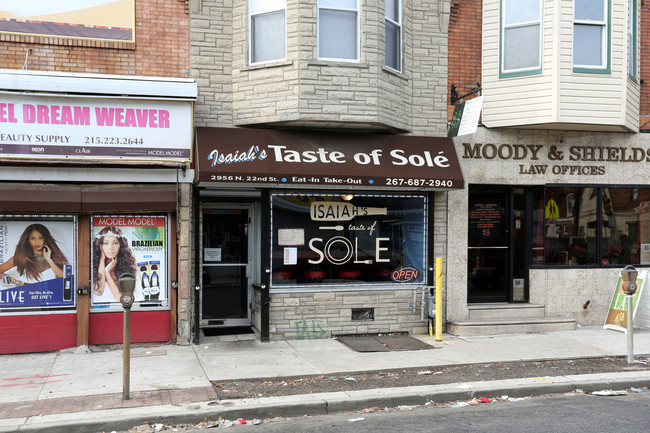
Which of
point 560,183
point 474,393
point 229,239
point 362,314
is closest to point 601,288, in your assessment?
point 560,183

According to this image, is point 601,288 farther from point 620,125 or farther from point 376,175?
point 376,175

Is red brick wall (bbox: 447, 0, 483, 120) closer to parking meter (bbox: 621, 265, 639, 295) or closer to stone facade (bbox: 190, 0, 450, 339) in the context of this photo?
stone facade (bbox: 190, 0, 450, 339)

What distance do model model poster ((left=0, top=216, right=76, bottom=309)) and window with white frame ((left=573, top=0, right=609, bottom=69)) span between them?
9362 millimetres

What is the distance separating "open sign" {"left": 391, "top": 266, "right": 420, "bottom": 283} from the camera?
421 inches

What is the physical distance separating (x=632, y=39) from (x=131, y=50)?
30.9ft

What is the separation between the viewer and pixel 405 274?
10.7 metres

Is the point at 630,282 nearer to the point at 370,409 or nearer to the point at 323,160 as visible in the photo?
the point at 370,409

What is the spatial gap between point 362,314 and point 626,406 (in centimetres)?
465

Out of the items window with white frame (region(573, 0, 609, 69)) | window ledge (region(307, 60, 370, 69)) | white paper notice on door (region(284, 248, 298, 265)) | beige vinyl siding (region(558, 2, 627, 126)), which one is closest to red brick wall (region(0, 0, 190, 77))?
window ledge (region(307, 60, 370, 69))

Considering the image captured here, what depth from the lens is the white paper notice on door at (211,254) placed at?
1061 centimetres

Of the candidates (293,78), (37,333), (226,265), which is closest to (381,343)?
(226,265)

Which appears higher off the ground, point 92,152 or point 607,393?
point 92,152

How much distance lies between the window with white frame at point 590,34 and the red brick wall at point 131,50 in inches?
277

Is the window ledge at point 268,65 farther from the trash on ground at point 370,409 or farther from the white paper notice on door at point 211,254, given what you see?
the trash on ground at point 370,409
